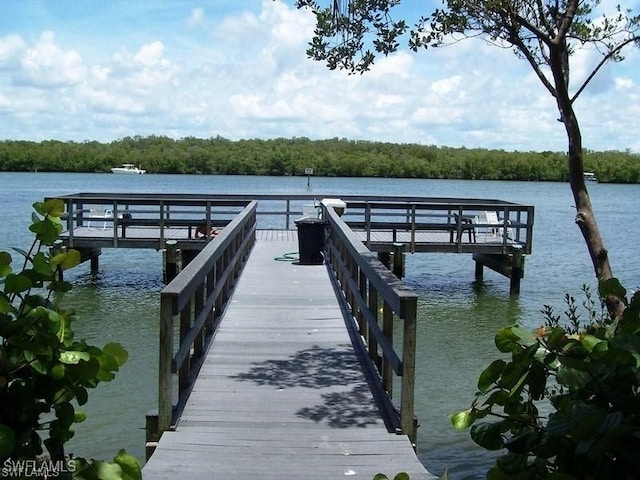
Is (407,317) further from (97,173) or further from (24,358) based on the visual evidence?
(97,173)

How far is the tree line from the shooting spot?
112 m

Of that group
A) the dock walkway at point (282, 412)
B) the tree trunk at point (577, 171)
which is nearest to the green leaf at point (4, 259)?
the dock walkway at point (282, 412)

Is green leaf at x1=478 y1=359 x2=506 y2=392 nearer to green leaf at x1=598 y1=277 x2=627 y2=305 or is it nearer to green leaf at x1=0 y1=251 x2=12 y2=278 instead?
green leaf at x1=598 y1=277 x2=627 y2=305

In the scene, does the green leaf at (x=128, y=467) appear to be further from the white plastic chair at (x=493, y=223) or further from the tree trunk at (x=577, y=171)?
the white plastic chair at (x=493, y=223)

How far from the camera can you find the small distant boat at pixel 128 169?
388 feet

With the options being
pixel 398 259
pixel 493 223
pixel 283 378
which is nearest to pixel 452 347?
pixel 398 259

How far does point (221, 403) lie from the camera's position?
552 centimetres

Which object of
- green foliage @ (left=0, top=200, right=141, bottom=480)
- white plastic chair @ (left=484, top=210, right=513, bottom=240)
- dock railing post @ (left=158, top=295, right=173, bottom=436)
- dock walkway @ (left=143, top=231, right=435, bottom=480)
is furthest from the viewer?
→ white plastic chair @ (left=484, top=210, right=513, bottom=240)

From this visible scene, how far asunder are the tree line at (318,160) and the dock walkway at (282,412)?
100250 millimetres

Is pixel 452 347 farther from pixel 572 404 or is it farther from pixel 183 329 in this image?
pixel 572 404

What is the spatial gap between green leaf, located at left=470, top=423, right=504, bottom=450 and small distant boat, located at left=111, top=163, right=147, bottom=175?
120m

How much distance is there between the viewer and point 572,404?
157cm

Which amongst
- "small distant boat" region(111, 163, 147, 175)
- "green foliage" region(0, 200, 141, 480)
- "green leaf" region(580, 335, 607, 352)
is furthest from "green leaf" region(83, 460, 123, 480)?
"small distant boat" region(111, 163, 147, 175)

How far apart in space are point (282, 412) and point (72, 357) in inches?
147
